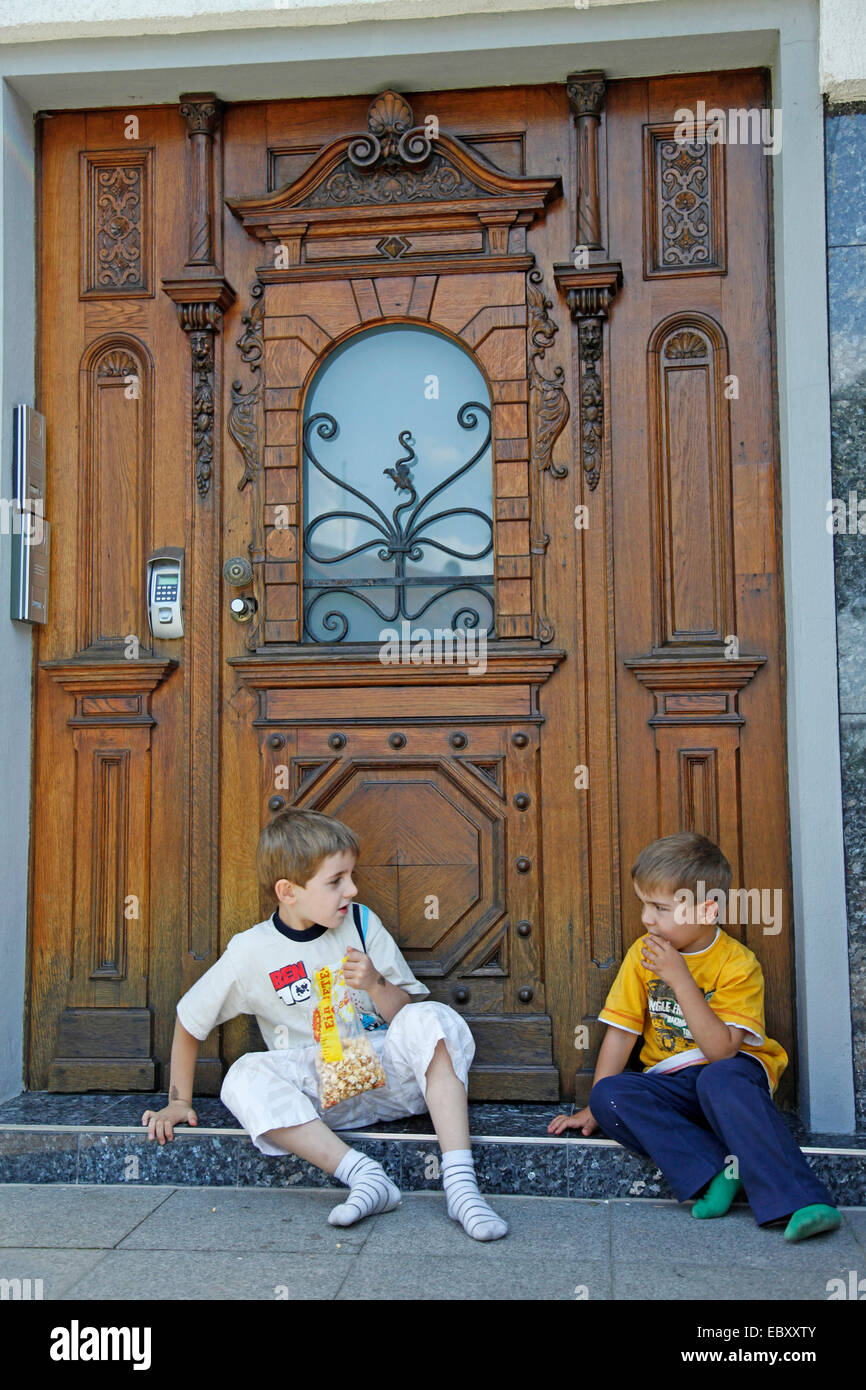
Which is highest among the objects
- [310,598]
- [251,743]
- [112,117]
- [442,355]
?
[112,117]

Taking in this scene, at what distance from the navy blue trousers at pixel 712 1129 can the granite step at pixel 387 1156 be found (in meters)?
0.13

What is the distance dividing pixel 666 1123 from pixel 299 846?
1.28 meters

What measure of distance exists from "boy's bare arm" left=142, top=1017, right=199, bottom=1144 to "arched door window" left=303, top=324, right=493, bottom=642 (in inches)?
54.2

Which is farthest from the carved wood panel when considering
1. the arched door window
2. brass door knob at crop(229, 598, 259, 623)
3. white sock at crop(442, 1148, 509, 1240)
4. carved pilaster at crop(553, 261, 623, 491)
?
white sock at crop(442, 1148, 509, 1240)

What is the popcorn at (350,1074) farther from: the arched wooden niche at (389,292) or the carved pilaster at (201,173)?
the carved pilaster at (201,173)

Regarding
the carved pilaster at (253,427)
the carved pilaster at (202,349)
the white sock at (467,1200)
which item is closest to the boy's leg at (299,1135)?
the white sock at (467,1200)

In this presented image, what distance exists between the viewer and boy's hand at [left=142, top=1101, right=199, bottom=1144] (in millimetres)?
3779

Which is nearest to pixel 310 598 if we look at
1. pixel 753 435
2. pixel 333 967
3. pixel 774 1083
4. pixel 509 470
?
pixel 509 470

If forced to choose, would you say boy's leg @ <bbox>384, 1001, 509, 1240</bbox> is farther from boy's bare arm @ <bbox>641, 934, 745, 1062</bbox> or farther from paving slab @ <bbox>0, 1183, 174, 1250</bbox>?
paving slab @ <bbox>0, 1183, 174, 1250</bbox>

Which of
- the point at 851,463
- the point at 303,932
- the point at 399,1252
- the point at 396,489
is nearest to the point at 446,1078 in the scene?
the point at 399,1252

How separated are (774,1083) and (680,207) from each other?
2.79 m

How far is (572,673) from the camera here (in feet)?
13.8

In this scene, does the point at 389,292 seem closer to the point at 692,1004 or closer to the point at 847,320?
the point at 847,320

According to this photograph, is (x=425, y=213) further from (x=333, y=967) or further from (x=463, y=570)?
(x=333, y=967)
